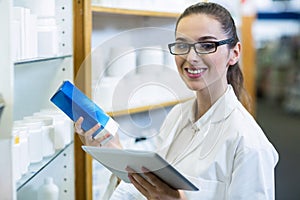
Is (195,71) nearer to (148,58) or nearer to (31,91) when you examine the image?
Result: (148,58)

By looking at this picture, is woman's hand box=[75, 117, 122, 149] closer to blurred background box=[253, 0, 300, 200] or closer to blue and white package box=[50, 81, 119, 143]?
blue and white package box=[50, 81, 119, 143]

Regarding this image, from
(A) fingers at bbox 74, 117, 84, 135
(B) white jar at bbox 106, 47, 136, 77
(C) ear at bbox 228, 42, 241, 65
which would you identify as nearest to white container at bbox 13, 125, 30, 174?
(A) fingers at bbox 74, 117, 84, 135

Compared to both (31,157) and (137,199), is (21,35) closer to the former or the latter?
(31,157)

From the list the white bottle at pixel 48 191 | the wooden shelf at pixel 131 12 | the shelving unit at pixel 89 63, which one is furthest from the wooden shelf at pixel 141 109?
the wooden shelf at pixel 131 12

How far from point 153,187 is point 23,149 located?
0.35 meters

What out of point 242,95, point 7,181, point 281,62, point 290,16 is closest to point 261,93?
point 281,62

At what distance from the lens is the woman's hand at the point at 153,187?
115 centimetres

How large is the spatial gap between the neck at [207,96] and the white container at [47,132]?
0.46 metres

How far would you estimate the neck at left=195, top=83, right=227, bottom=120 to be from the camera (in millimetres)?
1372

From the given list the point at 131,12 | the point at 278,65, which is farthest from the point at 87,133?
the point at 278,65

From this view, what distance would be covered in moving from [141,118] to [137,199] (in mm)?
252

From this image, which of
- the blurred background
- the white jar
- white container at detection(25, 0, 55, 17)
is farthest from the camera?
the blurred background

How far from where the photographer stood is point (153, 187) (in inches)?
46.7

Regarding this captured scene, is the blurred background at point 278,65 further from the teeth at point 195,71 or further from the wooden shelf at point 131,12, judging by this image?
the teeth at point 195,71
